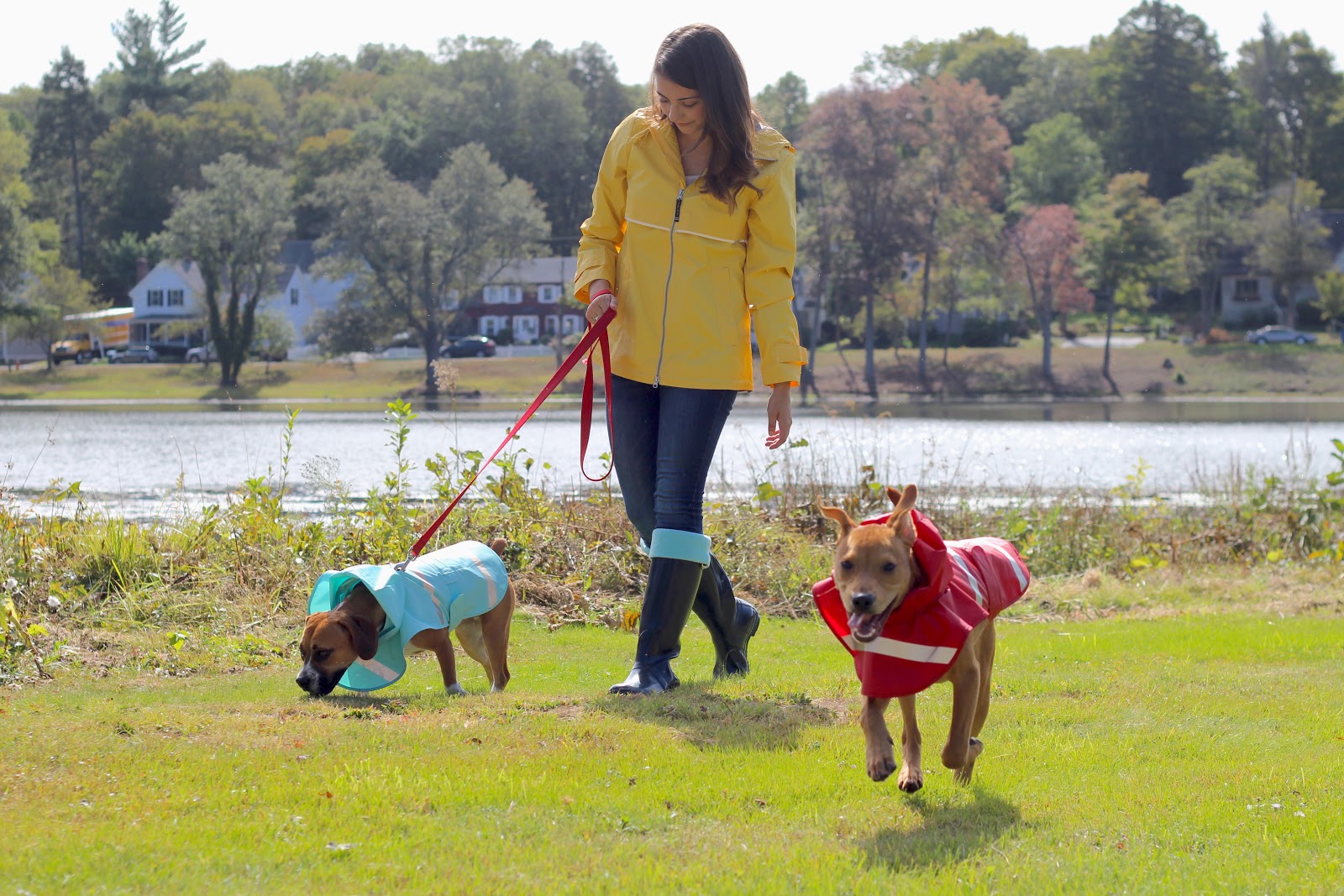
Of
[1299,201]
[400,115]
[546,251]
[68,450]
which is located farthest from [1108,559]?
[400,115]

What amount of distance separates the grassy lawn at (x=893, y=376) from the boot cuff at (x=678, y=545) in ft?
157

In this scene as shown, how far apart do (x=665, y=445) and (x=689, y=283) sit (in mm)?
673

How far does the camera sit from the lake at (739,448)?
13.0 metres

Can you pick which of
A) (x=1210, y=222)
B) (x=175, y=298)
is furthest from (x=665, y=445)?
(x=175, y=298)

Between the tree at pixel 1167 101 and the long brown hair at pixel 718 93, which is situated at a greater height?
the tree at pixel 1167 101

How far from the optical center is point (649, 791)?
12.9 ft

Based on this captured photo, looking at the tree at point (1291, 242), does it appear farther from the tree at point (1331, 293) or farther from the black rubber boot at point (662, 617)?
the black rubber boot at point (662, 617)

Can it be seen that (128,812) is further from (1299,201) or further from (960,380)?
(1299,201)

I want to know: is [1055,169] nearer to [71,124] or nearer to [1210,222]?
[1210,222]

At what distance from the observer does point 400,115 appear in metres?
103

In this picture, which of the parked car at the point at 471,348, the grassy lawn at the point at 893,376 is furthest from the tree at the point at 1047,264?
the parked car at the point at 471,348

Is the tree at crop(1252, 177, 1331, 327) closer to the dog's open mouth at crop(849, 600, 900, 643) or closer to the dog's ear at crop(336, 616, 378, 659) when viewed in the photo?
the dog's ear at crop(336, 616, 378, 659)

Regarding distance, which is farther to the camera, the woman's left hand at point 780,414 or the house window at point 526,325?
the house window at point 526,325

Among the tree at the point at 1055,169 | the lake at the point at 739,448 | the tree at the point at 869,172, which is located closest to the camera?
the lake at the point at 739,448
